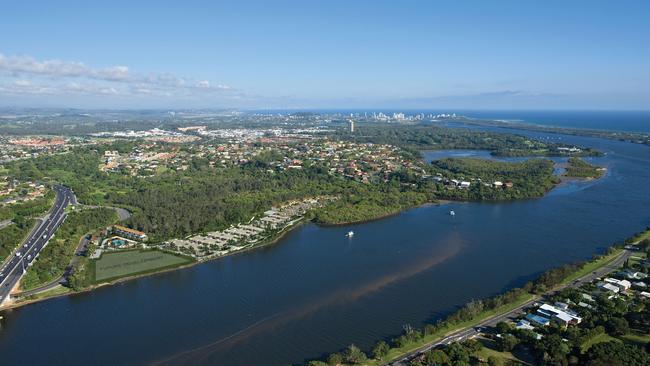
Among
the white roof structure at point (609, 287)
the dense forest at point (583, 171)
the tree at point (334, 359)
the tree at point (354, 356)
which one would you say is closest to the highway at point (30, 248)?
the tree at point (334, 359)

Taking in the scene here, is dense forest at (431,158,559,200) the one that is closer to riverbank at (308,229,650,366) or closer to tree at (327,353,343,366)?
riverbank at (308,229,650,366)

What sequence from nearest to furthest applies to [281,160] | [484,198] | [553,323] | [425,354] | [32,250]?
[425,354] < [553,323] < [32,250] < [484,198] < [281,160]

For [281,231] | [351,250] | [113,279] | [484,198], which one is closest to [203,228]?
A: [281,231]

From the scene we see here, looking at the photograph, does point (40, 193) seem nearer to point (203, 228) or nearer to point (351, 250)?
point (203, 228)

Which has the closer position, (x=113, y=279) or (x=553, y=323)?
(x=553, y=323)

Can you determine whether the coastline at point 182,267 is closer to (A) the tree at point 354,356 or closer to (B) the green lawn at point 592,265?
(A) the tree at point 354,356
